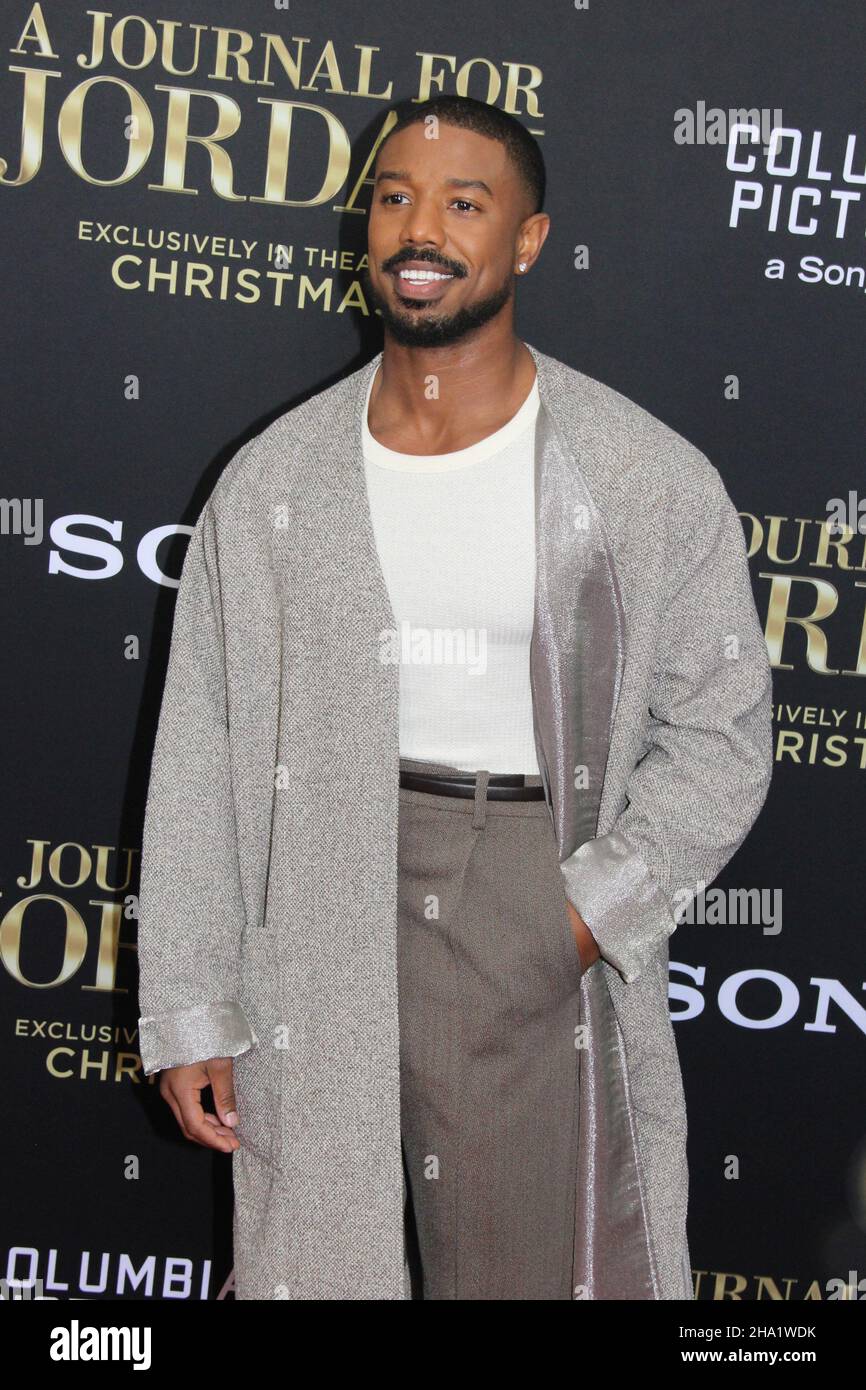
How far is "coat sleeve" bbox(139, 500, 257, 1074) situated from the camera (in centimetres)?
198

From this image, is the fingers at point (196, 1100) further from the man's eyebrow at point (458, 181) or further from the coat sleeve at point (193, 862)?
the man's eyebrow at point (458, 181)

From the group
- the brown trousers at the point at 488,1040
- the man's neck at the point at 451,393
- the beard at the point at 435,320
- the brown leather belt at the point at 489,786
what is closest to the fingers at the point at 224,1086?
the brown trousers at the point at 488,1040

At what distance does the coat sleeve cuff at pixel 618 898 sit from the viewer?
192 centimetres

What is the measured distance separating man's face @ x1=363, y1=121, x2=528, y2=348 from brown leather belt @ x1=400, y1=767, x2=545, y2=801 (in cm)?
58

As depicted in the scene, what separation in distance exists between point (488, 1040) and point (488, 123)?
1.22 metres

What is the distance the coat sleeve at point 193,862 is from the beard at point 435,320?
38 cm

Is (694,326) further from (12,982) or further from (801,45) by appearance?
(12,982)

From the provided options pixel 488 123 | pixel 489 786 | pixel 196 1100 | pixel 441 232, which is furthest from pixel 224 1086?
pixel 488 123

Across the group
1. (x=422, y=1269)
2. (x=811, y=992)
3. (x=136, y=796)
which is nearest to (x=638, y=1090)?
(x=422, y=1269)

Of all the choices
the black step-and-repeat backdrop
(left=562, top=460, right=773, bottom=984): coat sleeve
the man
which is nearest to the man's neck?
the man

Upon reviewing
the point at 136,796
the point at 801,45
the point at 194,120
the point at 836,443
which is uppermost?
the point at 801,45

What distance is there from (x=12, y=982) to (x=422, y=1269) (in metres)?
1.06

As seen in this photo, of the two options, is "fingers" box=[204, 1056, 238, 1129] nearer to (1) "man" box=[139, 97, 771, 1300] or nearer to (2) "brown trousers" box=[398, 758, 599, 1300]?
(1) "man" box=[139, 97, 771, 1300]
